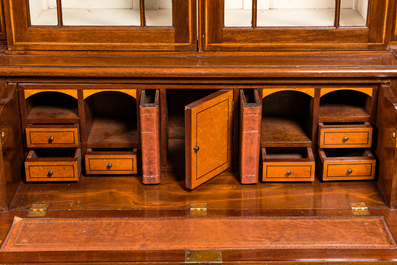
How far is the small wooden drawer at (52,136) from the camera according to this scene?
290 centimetres

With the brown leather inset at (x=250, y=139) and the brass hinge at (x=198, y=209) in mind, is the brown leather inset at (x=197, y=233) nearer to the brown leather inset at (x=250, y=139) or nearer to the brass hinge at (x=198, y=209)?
the brass hinge at (x=198, y=209)

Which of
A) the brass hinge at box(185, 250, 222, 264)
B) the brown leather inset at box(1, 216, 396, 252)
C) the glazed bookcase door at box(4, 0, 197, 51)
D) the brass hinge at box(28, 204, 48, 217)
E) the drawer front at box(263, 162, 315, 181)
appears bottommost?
the brass hinge at box(185, 250, 222, 264)

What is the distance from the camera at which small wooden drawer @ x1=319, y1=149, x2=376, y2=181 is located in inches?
114

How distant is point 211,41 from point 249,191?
711 mm

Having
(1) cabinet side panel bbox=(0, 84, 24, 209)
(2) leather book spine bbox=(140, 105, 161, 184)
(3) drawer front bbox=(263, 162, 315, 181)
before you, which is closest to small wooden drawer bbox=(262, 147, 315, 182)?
(3) drawer front bbox=(263, 162, 315, 181)

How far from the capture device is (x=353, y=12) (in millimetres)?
2896

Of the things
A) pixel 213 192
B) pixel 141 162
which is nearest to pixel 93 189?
pixel 141 162

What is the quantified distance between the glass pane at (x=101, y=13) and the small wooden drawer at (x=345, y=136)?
39.0 inches

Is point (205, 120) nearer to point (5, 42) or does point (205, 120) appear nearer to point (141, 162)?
point (141, 162)

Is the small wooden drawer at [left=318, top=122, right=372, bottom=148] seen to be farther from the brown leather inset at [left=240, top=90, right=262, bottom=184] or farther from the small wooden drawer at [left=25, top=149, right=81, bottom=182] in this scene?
the small wooden drawer at [left=25, top=149, right=81, bottom=182]

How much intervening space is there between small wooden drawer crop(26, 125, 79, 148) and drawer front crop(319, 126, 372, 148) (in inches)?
44.6

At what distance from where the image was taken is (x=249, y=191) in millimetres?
2873

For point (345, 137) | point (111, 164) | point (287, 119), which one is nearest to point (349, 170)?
point (345, 137)

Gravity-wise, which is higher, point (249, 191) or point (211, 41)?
point (211, 41)
